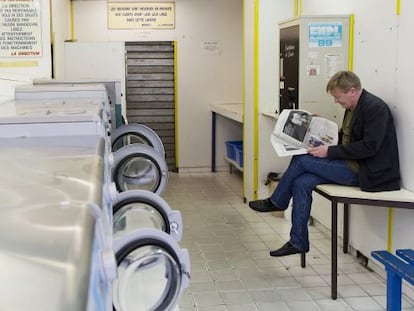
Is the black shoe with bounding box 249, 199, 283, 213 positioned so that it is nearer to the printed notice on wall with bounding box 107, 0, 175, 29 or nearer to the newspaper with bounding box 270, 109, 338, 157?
the newspaper with bounding box 270, 109, 338, 157

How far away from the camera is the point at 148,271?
1.59m

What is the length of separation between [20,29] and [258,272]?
10.2 feet

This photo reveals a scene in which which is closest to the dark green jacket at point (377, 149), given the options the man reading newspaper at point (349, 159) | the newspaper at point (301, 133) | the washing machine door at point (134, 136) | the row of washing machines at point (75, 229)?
the man reading newspaper at point (349, 159)

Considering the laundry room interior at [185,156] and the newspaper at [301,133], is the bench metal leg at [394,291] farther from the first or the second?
the newspaper at [301,133]

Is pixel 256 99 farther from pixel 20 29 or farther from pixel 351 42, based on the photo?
pixel 20 29

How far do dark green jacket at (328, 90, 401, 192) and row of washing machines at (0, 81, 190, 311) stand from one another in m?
1.64

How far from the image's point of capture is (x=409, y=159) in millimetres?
3701

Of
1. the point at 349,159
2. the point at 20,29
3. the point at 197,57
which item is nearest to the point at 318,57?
the point at 349,159

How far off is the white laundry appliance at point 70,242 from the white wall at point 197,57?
21.7ft

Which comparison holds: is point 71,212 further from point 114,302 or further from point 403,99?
point 403,99

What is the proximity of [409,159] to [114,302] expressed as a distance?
275cm

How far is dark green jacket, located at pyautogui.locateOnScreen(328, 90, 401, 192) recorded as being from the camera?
3744 millimetres

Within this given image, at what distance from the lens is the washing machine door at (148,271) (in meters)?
1.45

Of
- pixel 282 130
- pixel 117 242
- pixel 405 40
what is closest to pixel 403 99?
pixel 405 40
